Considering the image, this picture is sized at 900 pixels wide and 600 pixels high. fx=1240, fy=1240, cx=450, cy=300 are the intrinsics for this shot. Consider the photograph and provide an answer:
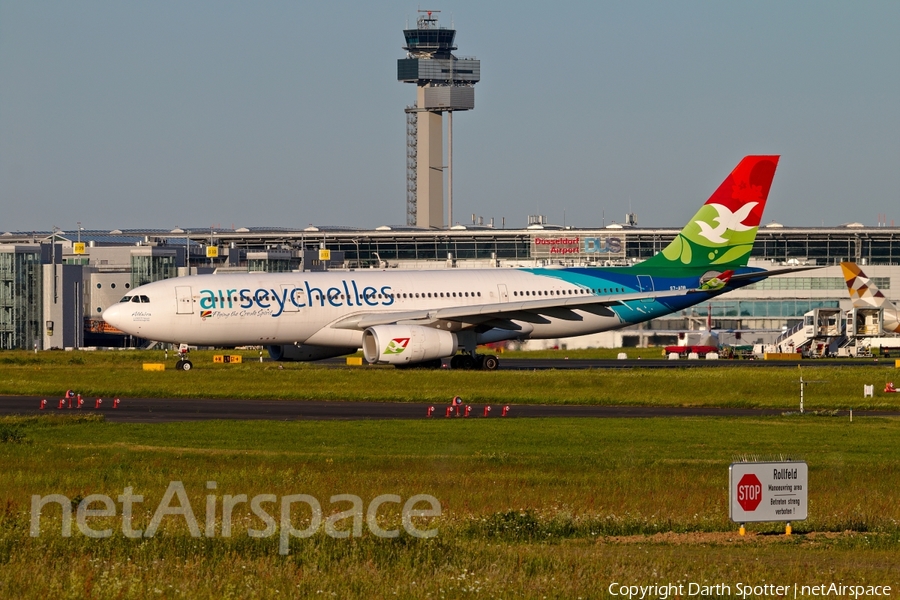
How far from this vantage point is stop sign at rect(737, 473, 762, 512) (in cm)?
1559

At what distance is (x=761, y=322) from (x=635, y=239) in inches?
2029

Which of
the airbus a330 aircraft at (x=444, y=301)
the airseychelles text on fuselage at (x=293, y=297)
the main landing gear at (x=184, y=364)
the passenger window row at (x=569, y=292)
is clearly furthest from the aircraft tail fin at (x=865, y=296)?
the main landing gear at (x=184, y=364)

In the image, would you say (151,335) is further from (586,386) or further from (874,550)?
(874,550)

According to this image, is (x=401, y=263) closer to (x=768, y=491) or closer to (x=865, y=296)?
(x=865, y=296)

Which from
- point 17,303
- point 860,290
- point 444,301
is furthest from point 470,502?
point 17,303

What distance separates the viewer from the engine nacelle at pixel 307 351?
2170 inches

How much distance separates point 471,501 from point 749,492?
5282 millimetres

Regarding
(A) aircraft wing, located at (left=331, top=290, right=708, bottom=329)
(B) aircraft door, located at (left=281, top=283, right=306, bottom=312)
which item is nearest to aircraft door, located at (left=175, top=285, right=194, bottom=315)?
(B) aircraft door, located at (left=281, top=283, right=306, bottom=312)

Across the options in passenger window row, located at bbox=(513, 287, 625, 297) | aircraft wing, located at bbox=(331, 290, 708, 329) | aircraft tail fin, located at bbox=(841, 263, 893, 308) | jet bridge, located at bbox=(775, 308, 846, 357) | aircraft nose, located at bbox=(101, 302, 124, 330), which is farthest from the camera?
jet bridge, located at bbox=(775, 308, 846, 357)

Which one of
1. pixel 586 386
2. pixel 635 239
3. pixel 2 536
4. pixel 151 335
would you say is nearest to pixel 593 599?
pixel 2 536

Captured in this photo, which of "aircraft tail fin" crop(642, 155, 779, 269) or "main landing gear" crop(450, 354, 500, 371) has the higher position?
"aircraft tail fin" crop(642, 155, 779, 269)

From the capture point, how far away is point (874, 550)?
51.7ft

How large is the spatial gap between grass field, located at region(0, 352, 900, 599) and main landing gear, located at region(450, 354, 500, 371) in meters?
12.5

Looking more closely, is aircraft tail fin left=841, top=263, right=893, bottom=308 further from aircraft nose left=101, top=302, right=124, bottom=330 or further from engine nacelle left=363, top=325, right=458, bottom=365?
aircraft nose left=101, top=302, right=124, bottom=330
